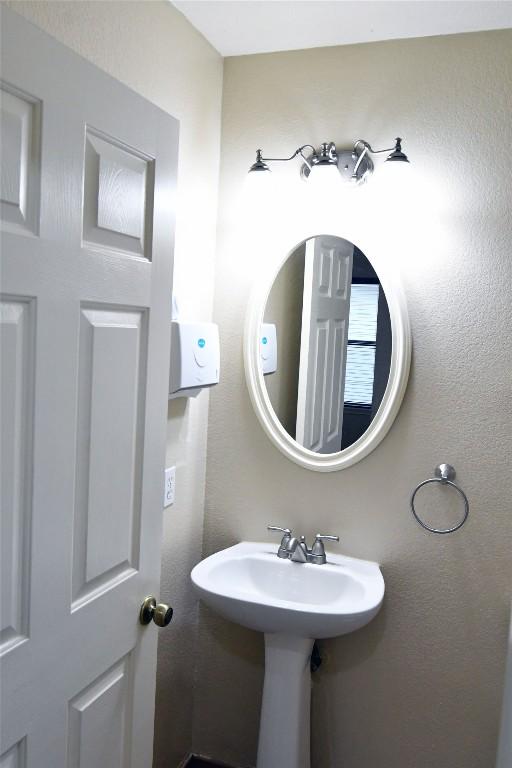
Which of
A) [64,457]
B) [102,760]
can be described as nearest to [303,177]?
[64,457]

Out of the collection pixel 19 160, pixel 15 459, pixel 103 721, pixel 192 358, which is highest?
pixel 19 160

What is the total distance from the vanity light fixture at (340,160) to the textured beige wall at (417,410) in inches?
2.0

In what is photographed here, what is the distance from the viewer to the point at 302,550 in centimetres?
213

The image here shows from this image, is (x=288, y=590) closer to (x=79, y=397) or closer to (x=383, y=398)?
(x=383, y=398)

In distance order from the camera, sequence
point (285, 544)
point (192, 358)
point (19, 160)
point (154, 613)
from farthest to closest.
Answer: point (285, 544), point (192, 358), point (154, 613), point (19, 160)

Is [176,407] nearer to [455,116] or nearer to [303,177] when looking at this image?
[303,177]

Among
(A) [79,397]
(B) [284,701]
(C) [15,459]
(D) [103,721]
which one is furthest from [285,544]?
(C) [15,459]

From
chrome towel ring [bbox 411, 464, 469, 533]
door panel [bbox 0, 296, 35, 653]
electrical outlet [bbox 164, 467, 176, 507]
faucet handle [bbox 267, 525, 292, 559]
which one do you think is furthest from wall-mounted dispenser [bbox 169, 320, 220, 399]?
door panel [bbox 0, 296, 35, 653]

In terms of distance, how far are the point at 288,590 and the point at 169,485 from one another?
18.8 inches

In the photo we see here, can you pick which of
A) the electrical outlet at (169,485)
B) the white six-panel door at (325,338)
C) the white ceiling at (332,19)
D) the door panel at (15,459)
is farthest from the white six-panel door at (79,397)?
the white six-panel door at (325,338)

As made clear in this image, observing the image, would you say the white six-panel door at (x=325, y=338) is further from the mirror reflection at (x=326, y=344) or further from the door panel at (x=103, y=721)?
the door panel at (x=103, y=721)

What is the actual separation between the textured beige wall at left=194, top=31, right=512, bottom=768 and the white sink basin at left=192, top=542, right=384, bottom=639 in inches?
4.7

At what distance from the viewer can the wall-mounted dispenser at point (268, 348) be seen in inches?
87.1

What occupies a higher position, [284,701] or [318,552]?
[318,552]
